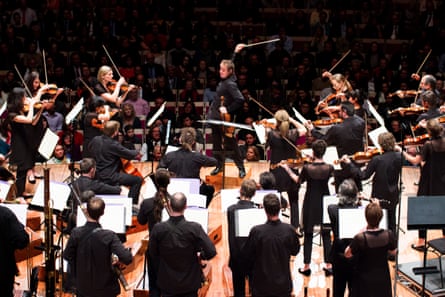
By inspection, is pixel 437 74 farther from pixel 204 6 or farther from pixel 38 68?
pixel 38 68

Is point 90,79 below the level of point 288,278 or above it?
above

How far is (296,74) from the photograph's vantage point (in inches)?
524

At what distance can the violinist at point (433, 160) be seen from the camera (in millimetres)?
8273

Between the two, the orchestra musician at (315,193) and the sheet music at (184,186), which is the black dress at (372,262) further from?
the sheet music at (184,186)

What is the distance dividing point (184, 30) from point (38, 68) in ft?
9.40

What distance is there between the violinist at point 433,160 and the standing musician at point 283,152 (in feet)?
4.35

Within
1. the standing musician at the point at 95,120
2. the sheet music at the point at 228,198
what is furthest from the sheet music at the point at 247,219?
the standing musician at the point at 95,120

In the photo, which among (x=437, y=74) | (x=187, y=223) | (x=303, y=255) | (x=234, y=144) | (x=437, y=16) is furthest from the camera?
(x=437, y=16)

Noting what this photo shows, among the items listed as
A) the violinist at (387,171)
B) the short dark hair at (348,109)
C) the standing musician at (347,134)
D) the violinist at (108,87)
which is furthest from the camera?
the violinist at (108,87)

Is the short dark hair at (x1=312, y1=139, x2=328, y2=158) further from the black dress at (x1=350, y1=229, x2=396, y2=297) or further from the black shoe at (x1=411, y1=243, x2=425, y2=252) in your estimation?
the black shoe at (x1=411, y1=243, x2=425, y2=252)

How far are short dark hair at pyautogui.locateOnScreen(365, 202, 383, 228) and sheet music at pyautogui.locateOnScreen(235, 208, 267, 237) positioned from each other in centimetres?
96

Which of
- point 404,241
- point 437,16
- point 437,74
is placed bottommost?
point 404,241

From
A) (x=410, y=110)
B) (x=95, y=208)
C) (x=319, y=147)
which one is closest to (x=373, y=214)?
(x=319, y=147)

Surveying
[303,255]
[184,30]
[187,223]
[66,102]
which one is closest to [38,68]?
[66,102]
